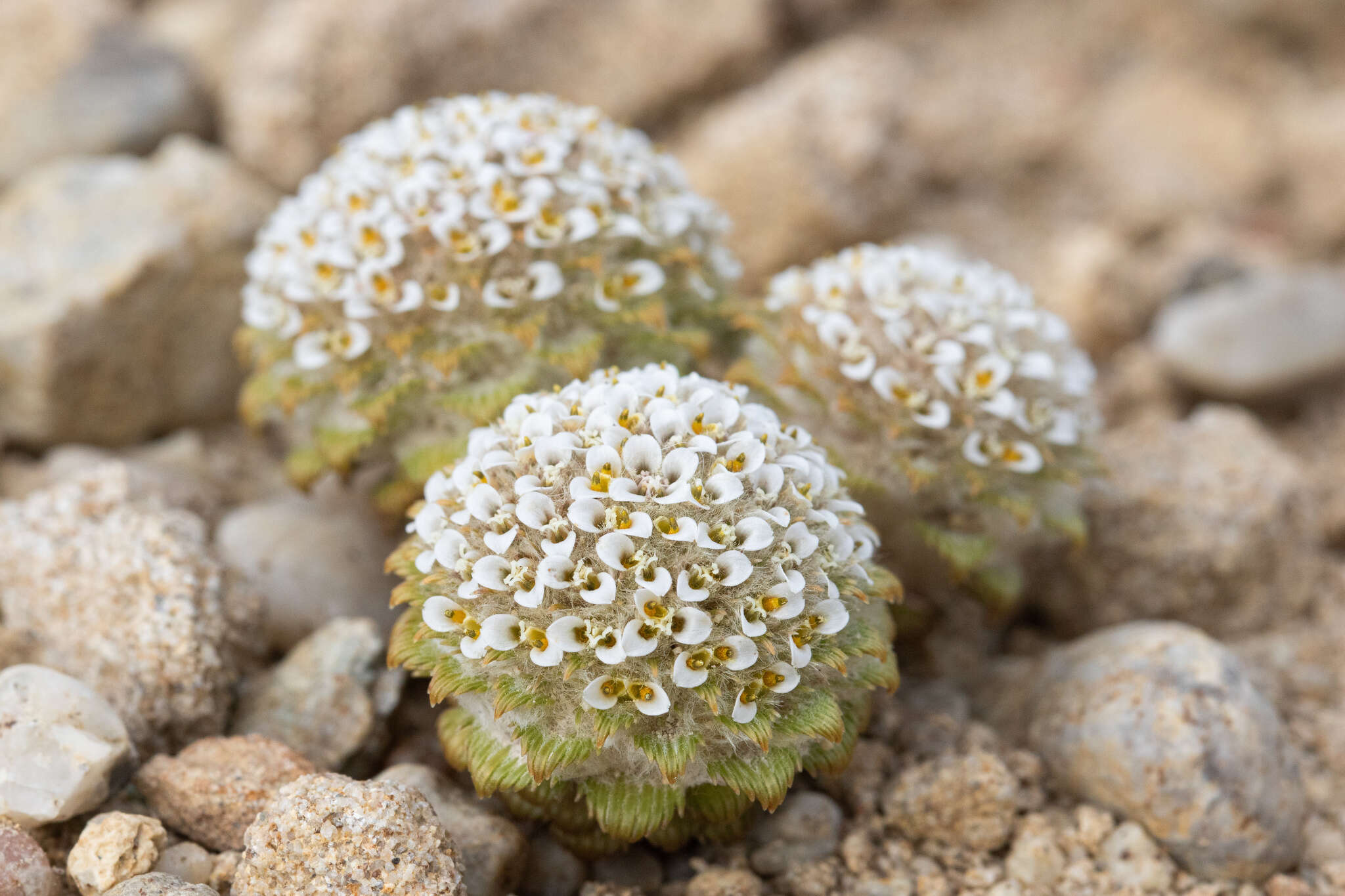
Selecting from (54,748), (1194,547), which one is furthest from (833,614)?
(1194,547)

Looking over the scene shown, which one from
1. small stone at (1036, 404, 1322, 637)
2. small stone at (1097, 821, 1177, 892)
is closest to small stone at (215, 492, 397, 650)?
small stone at (1097, 821, 1177, 892)

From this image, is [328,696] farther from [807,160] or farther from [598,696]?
[807,160]

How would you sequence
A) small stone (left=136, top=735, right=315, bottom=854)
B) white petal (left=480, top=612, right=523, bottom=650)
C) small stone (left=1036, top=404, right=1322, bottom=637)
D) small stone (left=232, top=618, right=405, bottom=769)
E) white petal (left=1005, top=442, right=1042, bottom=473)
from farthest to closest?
1. small stone (left=1036, top=404, right=1322, bottom=637)
2. white petal (left=1005, top=442, right=1042, bottom=473)
3. small stone (left=232, top=618, right=405, bottom=769)
4. small stone (left=136, top=735, right=315, bottom=854)
5. white petal (left=480, top=612, right=523, bottom=650)

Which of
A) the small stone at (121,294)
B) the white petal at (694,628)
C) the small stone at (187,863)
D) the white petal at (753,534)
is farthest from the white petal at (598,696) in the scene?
the small stone at (121,294)

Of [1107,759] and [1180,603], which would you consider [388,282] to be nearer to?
[1107,759]

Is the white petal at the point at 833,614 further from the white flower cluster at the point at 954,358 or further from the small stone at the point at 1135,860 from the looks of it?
the small stone at the point at 1135,860

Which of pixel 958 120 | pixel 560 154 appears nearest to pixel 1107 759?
pixel 560 154

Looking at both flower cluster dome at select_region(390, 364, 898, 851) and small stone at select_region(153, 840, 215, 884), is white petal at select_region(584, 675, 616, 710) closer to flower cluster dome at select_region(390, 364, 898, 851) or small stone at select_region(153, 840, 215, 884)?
flower cluster dome at select_region(390, 364, 898, 851)

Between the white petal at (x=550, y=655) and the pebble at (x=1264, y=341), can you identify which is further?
the pebble at (x=1264, y=341)
